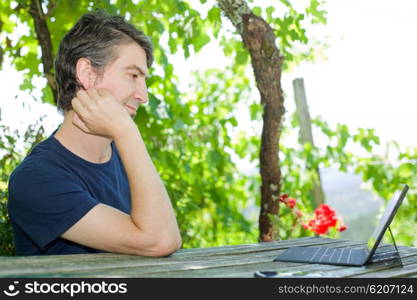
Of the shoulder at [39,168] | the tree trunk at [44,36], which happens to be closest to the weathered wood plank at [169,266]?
the shoulder at [39,168]

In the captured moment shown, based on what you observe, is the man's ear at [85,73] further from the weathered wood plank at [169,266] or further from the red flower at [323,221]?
the red flower at [323,221]

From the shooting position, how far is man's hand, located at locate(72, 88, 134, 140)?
1636 mm

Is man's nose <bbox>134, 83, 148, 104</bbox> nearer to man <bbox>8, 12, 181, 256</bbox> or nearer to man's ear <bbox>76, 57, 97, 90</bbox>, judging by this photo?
man <bbox>8, 12, 181, 256</bbox>

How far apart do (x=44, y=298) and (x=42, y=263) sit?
30cm

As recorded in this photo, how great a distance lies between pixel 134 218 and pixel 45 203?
24cm

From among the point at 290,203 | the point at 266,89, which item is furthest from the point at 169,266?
the point at 290,203

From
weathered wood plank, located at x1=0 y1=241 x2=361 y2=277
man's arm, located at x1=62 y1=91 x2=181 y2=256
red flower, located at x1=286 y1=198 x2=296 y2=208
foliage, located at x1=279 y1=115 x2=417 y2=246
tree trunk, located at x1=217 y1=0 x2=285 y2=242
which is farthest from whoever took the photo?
foliage, located at x1=279 y1=115 x2=417 y2=246

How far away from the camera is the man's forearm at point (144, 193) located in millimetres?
1502

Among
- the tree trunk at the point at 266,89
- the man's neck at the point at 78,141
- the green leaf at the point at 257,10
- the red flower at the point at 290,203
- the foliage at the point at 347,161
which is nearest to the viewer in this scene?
the man's neck at the point at 78,141

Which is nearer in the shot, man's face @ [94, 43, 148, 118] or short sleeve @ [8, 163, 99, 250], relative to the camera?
short sleeve @ [8, 163, 99, 250]

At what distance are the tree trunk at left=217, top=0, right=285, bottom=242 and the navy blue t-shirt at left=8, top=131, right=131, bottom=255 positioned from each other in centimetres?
165

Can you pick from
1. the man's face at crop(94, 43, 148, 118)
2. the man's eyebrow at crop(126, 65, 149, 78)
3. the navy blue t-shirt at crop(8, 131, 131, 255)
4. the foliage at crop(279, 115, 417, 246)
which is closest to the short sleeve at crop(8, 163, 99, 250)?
the navy blue t-shirt at crop(8, 131, 131, 255)

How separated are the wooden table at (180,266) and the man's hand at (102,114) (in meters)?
0.35

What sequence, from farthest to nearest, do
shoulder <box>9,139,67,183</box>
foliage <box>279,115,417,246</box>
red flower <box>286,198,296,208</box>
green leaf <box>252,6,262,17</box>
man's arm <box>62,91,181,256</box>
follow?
1. foliage <box>279,115,417,246</box>
2. red flower <box>286,198,296,208</box>
3. green leaf <box>252,6,262,17</box>
4. shoulder <box>9,139,67,183</box>
5. man's arm <box>62,91,181,256</box>
